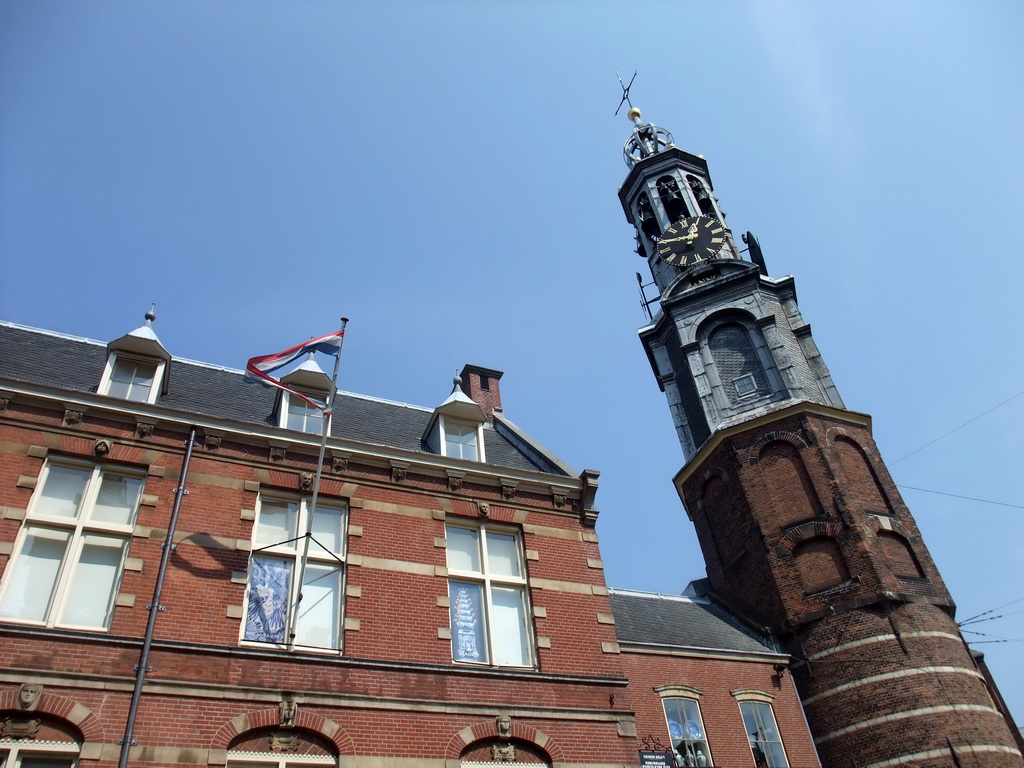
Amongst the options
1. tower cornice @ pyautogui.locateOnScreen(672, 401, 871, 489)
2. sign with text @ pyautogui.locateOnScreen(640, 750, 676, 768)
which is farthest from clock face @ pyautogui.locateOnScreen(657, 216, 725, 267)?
sign with text @ pyautogui.locateOnScreen(640, 750, 676, 768)

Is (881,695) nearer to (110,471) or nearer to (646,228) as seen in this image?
(110,471)

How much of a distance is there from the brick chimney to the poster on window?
7769 mm

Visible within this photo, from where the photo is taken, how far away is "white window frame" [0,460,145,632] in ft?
36.4

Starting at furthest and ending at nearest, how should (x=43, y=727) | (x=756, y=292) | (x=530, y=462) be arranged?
1. (x=756, y=292)
2. (x=530, y=462)
3. (x=43, y=727)

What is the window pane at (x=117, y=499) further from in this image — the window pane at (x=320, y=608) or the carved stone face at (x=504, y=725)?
the carved stone face at (x=504, y=725)

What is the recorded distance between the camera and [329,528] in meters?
13.8

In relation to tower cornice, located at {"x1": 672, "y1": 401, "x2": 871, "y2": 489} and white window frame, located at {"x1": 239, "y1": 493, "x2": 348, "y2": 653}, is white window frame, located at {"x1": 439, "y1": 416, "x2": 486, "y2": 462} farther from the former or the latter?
tower cornice, located at {"x1": 672, "y1": 401, "x2": 871, "y2": 489}

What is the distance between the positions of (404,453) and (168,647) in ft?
17.1

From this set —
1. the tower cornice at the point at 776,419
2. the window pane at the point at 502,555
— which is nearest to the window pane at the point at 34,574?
the window pane at the point at 502,555

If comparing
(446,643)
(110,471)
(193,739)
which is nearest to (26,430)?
(110,471)

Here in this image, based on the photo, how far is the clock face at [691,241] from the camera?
33188 mm

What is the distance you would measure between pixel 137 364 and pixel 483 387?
8.54 m

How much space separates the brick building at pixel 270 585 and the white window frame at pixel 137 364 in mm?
49

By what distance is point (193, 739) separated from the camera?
10.6 meters
